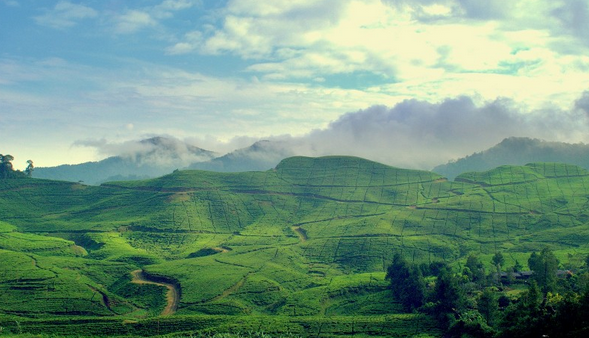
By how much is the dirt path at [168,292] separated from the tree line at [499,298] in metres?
48.2

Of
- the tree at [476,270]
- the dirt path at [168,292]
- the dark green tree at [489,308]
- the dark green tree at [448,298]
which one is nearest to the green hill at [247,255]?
the dirt path at [168,292]

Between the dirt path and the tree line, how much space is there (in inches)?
1897

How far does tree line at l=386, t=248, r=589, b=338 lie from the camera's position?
70.1 meters

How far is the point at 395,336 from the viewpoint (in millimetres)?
91625

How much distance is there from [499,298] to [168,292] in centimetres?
7133

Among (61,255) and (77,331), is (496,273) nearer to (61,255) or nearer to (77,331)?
(77,331)

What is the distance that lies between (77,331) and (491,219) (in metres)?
135

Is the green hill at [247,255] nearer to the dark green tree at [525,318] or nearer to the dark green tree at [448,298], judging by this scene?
the dark green tree at [448,298]

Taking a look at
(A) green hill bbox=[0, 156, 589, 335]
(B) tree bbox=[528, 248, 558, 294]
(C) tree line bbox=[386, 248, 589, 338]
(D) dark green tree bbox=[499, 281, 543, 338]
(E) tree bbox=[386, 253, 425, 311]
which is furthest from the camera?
(A) green hill bbox=[0, 156, 589, 335]

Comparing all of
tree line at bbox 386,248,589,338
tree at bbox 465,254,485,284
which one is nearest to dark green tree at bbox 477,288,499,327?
tree line at bbox 386,248,589,338

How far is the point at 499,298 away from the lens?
312ft

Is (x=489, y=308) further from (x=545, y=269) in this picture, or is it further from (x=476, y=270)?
(x=476, y=270)

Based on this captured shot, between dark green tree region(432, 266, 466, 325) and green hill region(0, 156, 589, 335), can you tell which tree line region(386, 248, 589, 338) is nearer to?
dark green tree region(432, 266, 466, 325)

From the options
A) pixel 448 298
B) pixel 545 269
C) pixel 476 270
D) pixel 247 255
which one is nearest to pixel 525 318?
pixel 448 298
